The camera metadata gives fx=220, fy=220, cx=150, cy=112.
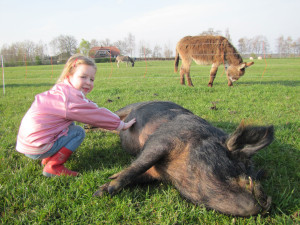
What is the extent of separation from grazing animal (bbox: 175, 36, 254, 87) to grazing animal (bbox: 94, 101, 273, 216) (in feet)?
27.7

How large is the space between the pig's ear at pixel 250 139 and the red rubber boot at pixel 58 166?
1.84 m

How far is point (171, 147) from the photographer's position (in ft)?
7.53

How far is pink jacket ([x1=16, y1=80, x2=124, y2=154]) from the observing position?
248 cm

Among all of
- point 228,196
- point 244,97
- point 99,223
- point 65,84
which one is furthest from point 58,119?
point 244,97

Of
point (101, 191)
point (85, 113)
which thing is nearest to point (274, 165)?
point (101, 191)

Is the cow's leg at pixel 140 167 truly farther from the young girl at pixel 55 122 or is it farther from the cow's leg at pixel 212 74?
the cow's leg at pixel 212 74

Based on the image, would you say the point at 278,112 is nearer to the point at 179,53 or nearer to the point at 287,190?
the point at 287,190

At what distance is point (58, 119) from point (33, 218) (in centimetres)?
107

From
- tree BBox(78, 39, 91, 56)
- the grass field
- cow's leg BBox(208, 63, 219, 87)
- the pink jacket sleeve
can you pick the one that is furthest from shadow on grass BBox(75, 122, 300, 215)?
cow's leg BBox(208, 63, 219, 87)

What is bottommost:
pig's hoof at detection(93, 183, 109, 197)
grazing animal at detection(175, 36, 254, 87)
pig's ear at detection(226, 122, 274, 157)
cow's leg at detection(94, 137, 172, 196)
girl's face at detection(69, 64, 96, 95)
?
pig's hoof at detection(93, 183, 109, 197)

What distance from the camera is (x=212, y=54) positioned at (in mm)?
10742

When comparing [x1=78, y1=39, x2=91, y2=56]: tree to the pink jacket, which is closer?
the pink jacket

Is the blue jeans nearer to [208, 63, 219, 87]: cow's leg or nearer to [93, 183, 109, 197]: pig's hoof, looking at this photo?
[93, 183, 109, 197]: pig's hoof

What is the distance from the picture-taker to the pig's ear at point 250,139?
1906 millimetres
